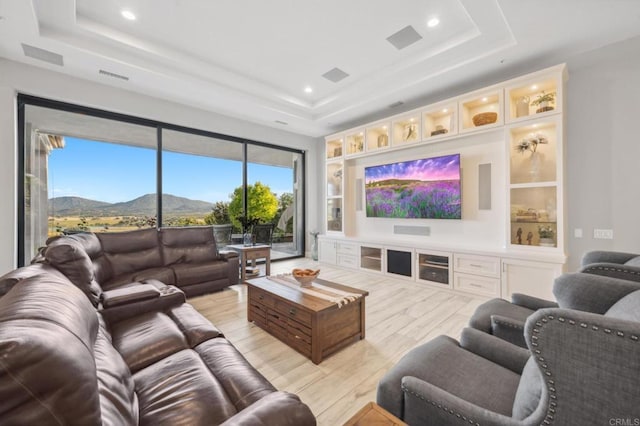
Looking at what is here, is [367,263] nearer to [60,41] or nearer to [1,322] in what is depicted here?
[1,322]

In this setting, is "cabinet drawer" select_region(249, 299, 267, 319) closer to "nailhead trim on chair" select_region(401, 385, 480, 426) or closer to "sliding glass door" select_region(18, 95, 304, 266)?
"nailhead trim on chair" select_region(401, 385, 480, 426)

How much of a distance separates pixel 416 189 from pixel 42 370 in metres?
4.78

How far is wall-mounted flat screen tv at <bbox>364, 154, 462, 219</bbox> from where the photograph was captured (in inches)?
169

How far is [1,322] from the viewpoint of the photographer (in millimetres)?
659

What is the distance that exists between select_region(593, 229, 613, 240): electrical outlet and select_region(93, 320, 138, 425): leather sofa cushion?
4.72 metres

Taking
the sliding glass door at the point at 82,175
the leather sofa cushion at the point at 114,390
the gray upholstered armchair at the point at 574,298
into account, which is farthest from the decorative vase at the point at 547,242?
the sliding glass door at the point at 82,175

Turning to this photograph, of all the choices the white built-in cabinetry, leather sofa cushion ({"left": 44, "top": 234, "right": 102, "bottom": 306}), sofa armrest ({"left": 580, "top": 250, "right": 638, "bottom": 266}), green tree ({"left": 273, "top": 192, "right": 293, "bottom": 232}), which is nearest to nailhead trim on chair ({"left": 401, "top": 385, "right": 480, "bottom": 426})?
sofa armrest ({"left": 580, "top": 250, "right": 638, "bottom": 266})

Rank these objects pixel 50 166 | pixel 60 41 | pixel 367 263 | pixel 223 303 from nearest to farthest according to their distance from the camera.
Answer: pixel 60 41, pixel 223 303, pixel 50 166, pixel 367 263

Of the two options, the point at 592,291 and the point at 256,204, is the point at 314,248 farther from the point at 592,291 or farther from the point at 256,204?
the point at 592,291

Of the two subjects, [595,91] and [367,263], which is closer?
[595,91]

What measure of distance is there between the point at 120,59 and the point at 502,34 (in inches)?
183

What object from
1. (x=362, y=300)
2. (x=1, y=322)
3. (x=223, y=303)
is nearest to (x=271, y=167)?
(x=223, y=303)

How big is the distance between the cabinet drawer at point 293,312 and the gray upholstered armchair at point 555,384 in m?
1.10

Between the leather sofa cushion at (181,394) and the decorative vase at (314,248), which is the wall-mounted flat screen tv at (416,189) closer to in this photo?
the decorative vase at (314,248)
